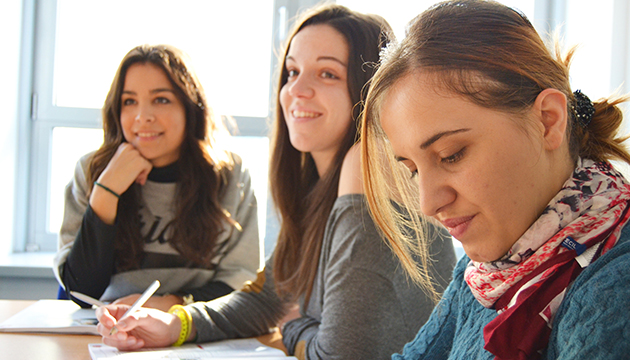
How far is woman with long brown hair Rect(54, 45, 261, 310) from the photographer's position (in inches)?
62.7

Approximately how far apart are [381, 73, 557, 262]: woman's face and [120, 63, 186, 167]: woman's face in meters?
1.17

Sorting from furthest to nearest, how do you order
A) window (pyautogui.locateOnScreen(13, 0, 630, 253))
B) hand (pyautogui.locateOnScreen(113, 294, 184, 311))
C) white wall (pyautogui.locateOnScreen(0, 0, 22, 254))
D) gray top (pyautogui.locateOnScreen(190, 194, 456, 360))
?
window (pyautogui.locateOnScreen(13, 0, 630, 253))
white wall (pyautogui.locateOnScreen(0, 0, 22, 254))
hand (pyautogui.locateOnScreen(113, 294, 184, 311))
gray top (pyautogui.locateOnScreen(190, 194, 456, 360))

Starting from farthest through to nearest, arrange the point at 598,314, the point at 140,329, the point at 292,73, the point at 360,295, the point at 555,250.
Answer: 1. the point at 292,73
2. the point at 140,329
3. the point at 360,295
4. the point at 555,250
5. the point at 598,314

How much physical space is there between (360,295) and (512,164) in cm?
46

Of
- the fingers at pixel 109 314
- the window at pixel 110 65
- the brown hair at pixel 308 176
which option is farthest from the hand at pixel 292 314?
the window at pixel 110 65

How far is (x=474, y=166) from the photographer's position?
0.64 meters

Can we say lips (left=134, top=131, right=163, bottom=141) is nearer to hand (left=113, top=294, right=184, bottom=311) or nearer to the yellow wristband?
hand (left=113, top=294, right=184, bottom=311)

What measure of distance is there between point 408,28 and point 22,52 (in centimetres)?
239

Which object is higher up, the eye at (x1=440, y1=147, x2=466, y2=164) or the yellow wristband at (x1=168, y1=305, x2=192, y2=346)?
the eye at (x1=440, y1=147, x2=466, y2=164)

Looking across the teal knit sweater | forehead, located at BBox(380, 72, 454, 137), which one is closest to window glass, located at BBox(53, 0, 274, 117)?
forehead, located at BBox(380, 72, 454, 137)

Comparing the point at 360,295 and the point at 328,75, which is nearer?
the point at 360,295

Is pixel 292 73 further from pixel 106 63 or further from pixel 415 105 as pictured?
pixel 106 63

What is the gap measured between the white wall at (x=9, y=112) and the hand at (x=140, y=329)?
1.63 metres

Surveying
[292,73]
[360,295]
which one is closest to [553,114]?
[360,295]
